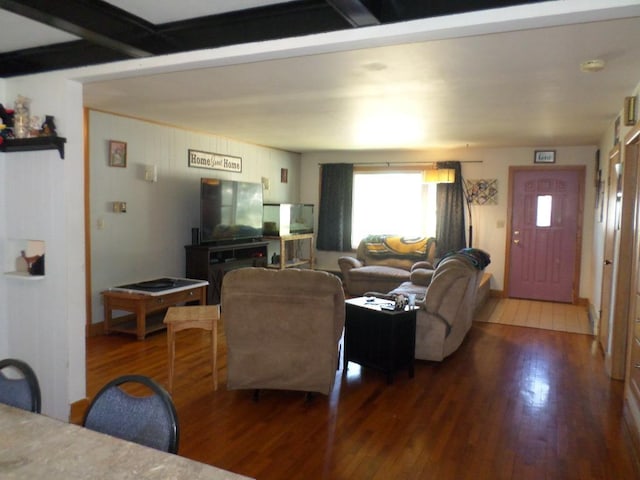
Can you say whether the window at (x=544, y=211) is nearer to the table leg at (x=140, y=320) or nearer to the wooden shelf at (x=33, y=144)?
the table leg at (x=140, y=320)

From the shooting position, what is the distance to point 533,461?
263 cm

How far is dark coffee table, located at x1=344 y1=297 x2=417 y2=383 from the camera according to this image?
12.3ft

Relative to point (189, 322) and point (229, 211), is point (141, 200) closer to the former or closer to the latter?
point (229, 211)

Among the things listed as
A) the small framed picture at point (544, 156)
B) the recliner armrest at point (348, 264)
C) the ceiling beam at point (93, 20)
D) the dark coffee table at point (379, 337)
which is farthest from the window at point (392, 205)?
the ceiling beam at point (93, 20)

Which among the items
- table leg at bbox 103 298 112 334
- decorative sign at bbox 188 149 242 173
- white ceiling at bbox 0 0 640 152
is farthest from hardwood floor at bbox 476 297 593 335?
table leg at bbox 103 298 112 334

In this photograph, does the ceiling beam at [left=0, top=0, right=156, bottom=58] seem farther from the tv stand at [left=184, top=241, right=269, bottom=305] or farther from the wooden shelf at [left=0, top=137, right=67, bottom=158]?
the tv stand at [left=184, top=241, right=269, bottom=305]

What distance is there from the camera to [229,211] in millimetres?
6211

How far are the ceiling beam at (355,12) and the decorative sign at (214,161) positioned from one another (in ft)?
14.5

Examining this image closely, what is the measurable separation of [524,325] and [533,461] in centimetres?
337

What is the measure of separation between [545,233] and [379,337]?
14.7ft

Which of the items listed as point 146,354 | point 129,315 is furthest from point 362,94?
point 129,315

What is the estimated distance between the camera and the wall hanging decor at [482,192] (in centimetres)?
739

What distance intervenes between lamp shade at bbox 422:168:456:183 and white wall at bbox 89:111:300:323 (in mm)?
2935

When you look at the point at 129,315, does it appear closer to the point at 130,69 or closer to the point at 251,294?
the point at 251,294
